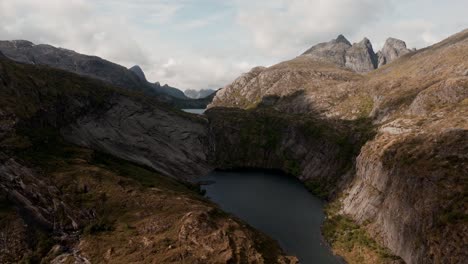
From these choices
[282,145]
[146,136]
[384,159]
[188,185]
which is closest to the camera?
[384,159]

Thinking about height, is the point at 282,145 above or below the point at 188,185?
above

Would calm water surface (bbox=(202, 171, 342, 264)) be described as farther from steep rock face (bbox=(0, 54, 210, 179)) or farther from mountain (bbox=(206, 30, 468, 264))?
steep rock face (bbox=(0, 54, 210, 179))

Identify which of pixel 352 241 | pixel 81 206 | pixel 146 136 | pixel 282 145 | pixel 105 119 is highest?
pixel 105 119

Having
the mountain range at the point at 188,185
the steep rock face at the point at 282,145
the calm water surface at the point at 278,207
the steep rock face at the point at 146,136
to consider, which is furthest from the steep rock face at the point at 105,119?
the calm water surface at the point at 278,207

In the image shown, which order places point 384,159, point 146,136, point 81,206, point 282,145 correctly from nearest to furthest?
point 81,206 < point 384,159 < point 146,136 < point 282,145

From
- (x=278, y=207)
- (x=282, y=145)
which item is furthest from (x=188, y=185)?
(x=282, y=145)

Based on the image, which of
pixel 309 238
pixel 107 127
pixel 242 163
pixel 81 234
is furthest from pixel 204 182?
pixel 81 234

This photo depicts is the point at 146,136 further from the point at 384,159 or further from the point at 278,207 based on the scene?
the point at 384,159

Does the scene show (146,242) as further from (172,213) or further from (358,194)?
(358,194)
